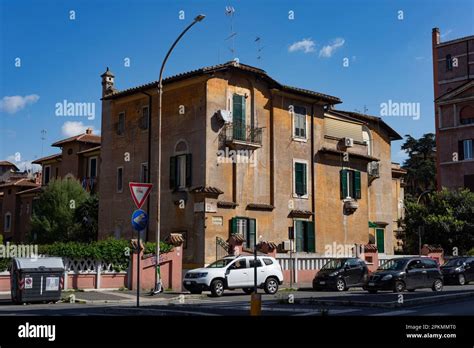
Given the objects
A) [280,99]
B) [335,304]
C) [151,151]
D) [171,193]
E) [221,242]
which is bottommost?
[335,304]

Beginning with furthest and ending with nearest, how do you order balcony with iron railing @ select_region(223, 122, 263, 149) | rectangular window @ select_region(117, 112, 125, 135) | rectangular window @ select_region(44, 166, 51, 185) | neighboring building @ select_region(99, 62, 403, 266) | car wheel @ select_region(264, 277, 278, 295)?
1. rectangular window @ select_region(44, 166, 51, 185)
2. rectangular window @ select_region(117, 112, 125, 135)
3. balcony with iron railing @ select_region(223, 122, 263, 149)
4. neighboring building @ select_region(99, 62, 403, 266)
5. car wheel @ select_region(264, 277, 278, 295)

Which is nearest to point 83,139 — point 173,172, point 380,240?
point 173,172

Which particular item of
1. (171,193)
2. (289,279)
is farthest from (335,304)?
(171,193)

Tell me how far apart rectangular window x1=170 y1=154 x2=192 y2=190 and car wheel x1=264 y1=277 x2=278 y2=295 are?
30.3 feet

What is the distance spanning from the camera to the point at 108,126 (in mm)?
40594

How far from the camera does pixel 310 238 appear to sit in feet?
124

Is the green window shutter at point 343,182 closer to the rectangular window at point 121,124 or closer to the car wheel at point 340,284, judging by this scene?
the car wheel at point 340,284

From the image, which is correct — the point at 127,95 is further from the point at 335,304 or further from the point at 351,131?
the point at 335,304

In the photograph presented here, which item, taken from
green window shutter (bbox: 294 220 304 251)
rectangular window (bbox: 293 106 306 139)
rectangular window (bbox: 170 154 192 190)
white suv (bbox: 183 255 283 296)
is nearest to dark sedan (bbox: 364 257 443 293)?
white suv (bbox: 183 255 283 296)

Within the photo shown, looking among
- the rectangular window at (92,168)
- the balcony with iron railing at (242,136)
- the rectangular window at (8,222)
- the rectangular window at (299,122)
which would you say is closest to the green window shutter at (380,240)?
the rectangular window at (299,122)

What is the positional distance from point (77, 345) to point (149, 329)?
6.08ft

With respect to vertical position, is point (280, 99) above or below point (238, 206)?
above

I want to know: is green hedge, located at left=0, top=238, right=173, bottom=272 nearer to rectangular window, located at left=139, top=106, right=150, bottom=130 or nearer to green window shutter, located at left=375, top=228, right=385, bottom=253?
rectangular window, located at left=139, top=106, right=150, bottom=130

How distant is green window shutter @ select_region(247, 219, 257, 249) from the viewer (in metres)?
34.8
